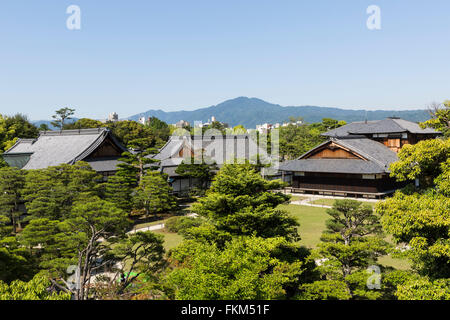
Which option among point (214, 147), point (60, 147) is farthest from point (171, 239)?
point (214, 147)

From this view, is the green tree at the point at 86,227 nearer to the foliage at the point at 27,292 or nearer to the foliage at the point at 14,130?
the foliage at the point at 27,292

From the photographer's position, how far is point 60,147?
30.7 metres

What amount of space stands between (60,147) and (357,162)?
32.7m

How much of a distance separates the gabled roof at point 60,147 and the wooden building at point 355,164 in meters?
22.4

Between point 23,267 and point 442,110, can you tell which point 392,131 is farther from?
point 23,267

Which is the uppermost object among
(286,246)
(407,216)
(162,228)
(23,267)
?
(407,216)

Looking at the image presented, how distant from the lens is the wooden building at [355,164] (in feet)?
109

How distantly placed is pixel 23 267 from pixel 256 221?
867cm

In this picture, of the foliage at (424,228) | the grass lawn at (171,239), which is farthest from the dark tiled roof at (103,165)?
the foliage at (424,228)

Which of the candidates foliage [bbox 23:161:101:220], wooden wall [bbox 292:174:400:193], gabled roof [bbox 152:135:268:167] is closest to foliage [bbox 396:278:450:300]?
foliage [bbox 23:161:101:220]

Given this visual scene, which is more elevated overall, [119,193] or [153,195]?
[119,193]

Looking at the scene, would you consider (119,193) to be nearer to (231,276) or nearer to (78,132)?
(78,132)
